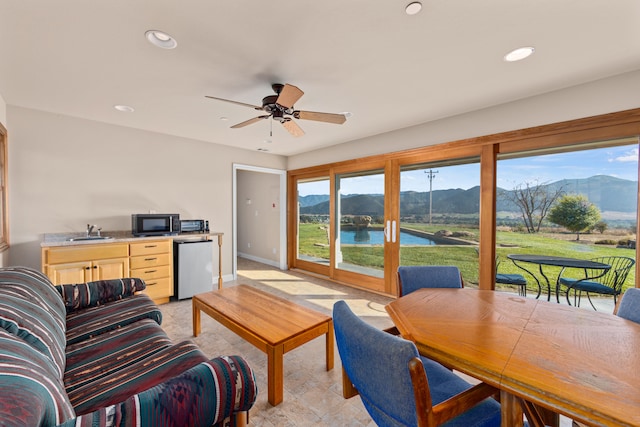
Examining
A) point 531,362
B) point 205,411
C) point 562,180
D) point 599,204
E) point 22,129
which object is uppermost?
point 22,129

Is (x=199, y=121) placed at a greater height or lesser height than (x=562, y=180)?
greater

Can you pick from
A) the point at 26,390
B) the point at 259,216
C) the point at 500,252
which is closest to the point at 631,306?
the point at 500,252

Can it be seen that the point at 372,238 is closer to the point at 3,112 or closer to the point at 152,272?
the point at 152,272

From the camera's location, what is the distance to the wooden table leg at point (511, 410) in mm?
955

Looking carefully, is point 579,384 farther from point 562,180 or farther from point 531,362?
point 562,180

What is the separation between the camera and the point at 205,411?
0.94 meters

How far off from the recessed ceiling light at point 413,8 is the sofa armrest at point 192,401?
6.68 feet

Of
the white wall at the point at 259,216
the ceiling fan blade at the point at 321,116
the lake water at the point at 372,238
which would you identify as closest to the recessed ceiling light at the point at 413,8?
the ceiling fan blade at the point at 321,116

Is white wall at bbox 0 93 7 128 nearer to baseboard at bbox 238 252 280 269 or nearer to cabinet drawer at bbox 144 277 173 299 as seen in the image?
cabinet drawer at bbox 144 277 173 299

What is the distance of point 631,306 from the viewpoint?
4.68 ft

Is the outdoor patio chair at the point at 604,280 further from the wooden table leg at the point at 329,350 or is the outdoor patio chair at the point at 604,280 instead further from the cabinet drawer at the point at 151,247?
the cabinet drawer at the point at 151,247

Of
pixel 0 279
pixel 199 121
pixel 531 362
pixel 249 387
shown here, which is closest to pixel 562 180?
pixel 531 362

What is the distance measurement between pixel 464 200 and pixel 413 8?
250 cm

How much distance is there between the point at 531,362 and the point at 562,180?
2580 mm
